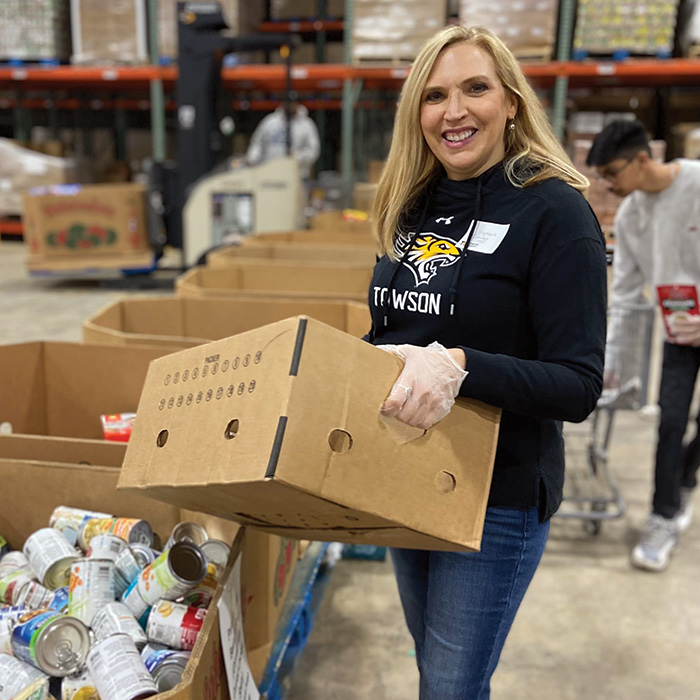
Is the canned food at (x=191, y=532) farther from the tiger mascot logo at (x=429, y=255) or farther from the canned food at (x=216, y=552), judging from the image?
the tiger mascot logo at (x=429, y=255)

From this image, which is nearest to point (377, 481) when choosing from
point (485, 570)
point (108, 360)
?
point (485, 570)

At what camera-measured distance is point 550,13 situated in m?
6.56

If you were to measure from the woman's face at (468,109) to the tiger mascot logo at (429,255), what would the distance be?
0.13 meters

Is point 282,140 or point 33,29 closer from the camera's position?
point 282,140

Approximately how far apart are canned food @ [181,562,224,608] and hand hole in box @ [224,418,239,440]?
553 mm

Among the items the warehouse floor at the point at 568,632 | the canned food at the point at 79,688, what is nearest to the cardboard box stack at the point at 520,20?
the warehouse floor at the point at 568,632

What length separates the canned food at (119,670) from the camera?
1.27 m

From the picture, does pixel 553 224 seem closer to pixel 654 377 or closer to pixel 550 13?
pixel 654 377

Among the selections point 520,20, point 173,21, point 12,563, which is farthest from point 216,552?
point 173,21

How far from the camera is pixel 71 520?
68.7 inches

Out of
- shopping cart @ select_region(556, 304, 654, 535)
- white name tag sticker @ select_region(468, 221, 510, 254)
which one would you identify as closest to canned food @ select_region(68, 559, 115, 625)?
white name tag sticker @ select_region(468, 221, 510, 254)

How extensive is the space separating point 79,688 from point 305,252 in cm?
294

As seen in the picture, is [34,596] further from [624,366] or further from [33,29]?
[33,29]

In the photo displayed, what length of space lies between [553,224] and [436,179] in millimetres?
329
